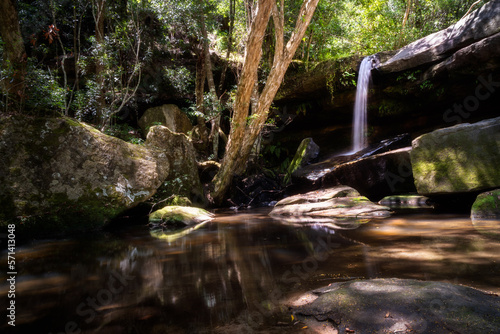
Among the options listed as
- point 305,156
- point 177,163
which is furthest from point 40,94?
point 305,156

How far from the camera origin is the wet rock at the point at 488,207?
4.01 meters

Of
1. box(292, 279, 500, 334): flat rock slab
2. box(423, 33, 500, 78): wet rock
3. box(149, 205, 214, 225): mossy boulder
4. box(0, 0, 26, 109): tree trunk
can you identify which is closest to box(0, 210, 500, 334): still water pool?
box(292, 279, 500, 334): flat rock slab

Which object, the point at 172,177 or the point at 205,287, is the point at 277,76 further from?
the point at 205,287

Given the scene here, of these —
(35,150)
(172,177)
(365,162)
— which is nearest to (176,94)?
(172,177)

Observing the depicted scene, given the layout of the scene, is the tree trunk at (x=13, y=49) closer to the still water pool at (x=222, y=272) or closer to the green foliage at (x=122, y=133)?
the green foliage at (x=122, y=133)

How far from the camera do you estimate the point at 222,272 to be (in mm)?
2441

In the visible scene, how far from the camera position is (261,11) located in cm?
651

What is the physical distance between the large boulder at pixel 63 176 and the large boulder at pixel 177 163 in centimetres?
142

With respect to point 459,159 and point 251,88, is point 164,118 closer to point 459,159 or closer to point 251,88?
→ point 251,88

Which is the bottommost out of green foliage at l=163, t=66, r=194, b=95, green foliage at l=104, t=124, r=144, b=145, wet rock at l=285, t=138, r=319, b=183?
wet rock at l=285, t=138, r=319, b=183

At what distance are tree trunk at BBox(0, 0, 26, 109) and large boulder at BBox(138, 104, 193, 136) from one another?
5.15 metres

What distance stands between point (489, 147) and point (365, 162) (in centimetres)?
286

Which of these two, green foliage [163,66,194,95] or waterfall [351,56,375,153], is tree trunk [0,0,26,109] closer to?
green foliage [163,66,194,95]

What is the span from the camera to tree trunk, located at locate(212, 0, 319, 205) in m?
7.00
